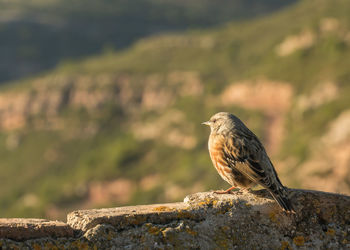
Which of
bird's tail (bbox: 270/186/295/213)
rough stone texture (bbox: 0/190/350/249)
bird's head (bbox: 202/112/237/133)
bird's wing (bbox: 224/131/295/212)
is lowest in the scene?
rough stone texture (bbox: 0/190/350/249)

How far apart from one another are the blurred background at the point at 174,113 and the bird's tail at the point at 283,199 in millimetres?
34644

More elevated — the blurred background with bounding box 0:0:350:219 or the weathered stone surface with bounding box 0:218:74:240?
the blurred background with bounding box 0:0:350:219

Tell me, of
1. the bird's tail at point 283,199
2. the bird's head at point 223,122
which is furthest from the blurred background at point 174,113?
the bird's tail at point 283,199

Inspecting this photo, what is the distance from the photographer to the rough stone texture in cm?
506

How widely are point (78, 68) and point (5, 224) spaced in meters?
110

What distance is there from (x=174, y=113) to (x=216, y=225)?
76.6 m

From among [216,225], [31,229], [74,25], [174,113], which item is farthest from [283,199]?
[74,25]

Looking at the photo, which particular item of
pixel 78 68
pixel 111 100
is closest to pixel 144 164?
pixel 111 100

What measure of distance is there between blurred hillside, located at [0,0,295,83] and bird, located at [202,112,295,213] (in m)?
154

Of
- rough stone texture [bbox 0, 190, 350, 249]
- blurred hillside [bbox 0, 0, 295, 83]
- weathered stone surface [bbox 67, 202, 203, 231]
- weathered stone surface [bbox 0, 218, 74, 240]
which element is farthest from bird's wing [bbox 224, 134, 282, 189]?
blurred hillside [bbox 0, 0, 295, 83]

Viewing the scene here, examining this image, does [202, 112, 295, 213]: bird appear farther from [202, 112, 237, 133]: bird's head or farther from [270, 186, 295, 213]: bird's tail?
[270, 186, 295, 213]: bird's tail

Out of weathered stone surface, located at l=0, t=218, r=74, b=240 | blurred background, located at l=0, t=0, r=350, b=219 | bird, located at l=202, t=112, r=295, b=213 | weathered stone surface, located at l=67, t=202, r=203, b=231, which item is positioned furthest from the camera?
blurred background, located at l=0, t=0, r=350, b=219

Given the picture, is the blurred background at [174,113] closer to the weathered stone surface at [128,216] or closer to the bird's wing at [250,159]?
the bird's wing at [250,159]

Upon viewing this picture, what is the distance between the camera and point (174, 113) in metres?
82.1
